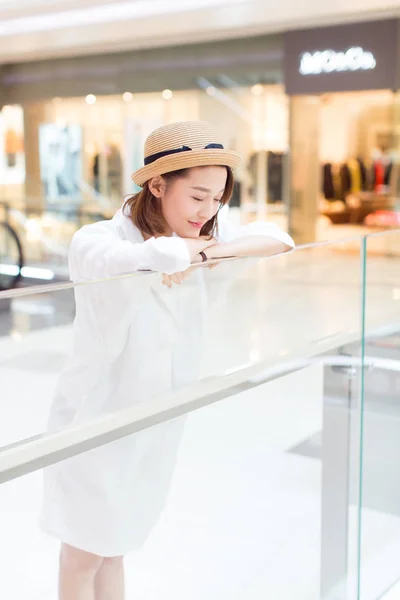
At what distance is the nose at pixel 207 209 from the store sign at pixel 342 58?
9.07 meters

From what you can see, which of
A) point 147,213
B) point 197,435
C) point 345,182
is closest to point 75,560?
point 197,435

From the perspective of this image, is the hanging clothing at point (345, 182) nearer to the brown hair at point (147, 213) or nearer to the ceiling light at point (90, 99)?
the ceiling light at point (90, 99)

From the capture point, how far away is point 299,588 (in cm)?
229

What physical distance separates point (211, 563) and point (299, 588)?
1.72ft

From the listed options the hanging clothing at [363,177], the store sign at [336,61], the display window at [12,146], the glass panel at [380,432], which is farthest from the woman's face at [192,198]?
the display window at [12,146]

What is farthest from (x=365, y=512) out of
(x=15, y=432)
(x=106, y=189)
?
(x=106, y=189)

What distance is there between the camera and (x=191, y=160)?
1.69 metres

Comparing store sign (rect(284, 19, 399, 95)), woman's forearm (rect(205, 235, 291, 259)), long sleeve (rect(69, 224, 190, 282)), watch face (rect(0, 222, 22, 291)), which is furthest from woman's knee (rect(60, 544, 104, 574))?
store sign (rect(284, 19, 399, 95))

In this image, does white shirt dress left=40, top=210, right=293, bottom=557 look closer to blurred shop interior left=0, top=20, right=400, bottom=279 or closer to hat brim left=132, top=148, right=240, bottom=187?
hat brim left=132, top=148, right=240, bottom=187

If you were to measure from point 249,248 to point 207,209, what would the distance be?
0.52ft

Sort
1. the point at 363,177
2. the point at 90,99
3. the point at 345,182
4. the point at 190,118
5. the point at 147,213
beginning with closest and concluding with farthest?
1. the point at 147,213
2. the point at 190,118
3. the point at 90,99
4. the point at 345,182
5. the point at 363,177

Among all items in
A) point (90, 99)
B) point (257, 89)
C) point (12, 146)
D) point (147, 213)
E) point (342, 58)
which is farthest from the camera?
point (12, 146)

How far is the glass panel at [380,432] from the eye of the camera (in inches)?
92.0

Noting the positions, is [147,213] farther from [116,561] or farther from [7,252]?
[7,252]
